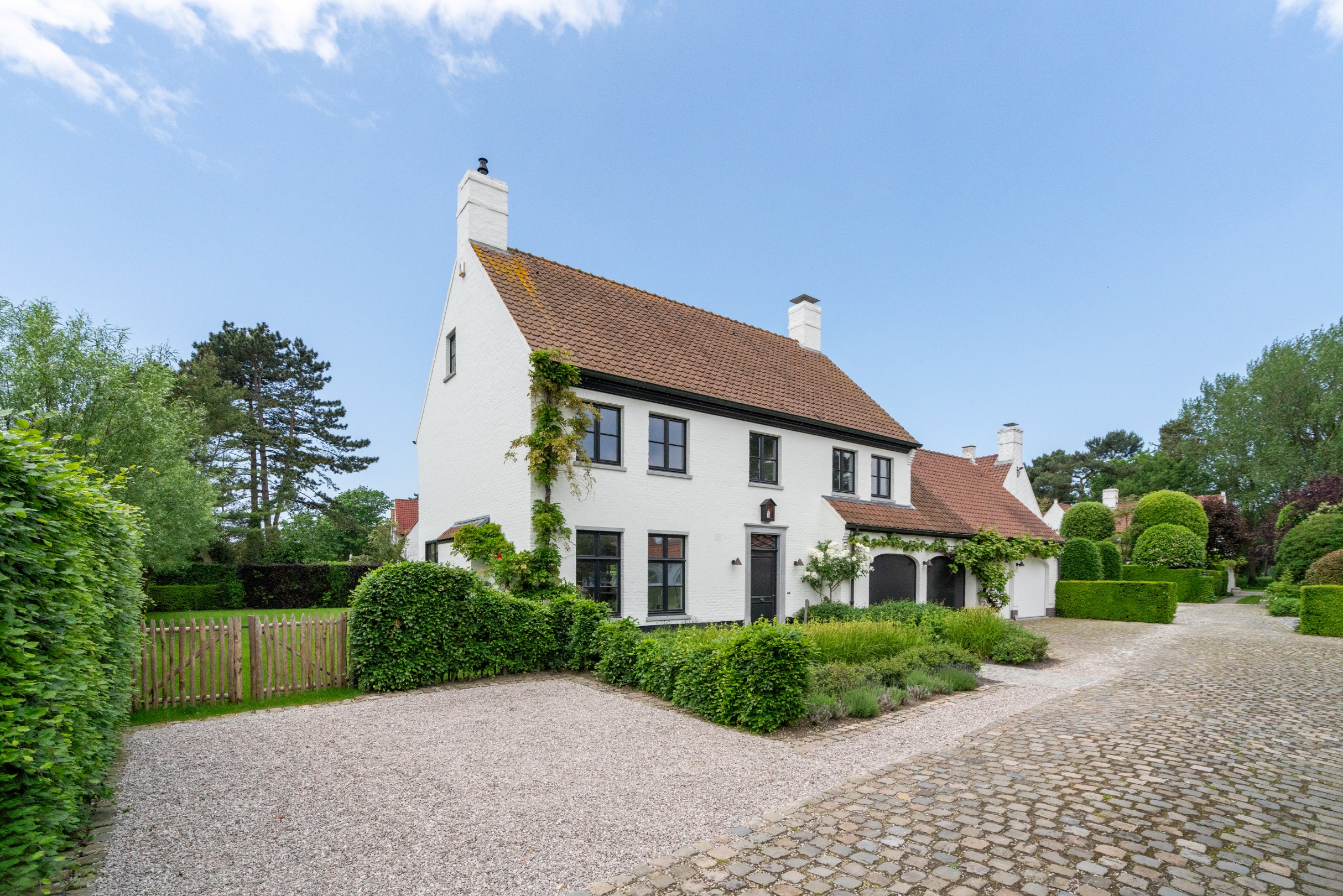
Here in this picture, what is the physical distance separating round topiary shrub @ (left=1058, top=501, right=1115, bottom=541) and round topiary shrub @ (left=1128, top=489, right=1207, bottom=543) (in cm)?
274

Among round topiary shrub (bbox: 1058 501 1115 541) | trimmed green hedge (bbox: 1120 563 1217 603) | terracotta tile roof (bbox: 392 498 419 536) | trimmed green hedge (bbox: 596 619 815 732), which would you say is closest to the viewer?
trimmed green hedge (bbox: 596 619 815 732)

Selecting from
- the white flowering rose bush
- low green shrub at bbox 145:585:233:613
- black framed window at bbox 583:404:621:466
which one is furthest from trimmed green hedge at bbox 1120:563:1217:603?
low green shrub at bbox 145:585:233:613

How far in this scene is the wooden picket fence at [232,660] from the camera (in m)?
8.61

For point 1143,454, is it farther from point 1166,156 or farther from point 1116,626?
point 1166,156

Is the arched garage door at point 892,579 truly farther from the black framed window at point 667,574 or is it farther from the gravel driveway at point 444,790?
the gravel driveway at point 444,790

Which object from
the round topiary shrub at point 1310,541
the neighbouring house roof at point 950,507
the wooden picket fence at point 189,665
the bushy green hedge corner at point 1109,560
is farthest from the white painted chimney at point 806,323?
the round topiary shrub at point 1310,541

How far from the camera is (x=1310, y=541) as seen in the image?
25.2 metres

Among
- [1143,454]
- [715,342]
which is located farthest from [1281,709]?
[1143,454]

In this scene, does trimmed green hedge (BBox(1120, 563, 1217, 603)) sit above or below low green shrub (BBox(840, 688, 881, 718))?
below

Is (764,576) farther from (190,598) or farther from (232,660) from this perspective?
(190,598)

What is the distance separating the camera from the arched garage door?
59.4 ft

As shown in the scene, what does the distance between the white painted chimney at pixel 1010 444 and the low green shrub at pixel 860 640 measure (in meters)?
21.4

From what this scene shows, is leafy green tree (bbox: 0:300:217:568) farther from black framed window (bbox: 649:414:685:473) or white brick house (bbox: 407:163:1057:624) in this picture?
black framed window (bbox: 649:414:685:473)

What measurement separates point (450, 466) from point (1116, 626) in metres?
21.8
